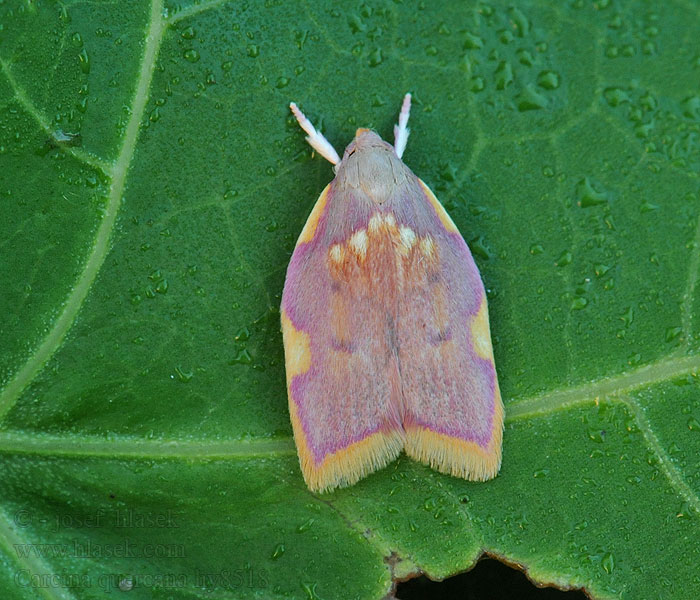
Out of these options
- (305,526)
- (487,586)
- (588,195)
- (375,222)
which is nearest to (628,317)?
(588,195)

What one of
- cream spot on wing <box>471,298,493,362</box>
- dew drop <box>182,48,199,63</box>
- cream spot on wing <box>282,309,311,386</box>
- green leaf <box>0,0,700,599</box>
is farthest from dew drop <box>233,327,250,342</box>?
dew drop <box>182,48,199,63</box>

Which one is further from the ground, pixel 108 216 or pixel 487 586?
pixel 108 216

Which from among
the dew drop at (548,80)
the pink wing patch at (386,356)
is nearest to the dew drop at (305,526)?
the pink wing patch at (386,356)

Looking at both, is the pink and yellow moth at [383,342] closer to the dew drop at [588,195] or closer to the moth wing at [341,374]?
the moth wing at [341,374]

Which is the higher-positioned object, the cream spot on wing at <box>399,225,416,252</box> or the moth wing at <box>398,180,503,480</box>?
the cream spot on wing at <box>399,225,416,252</box>

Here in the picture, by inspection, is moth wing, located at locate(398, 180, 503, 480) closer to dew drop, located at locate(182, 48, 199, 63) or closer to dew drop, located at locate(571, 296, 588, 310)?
dew drop, located at locate(571, 296, 588, 310)

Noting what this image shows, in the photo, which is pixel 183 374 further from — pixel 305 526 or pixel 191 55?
pixel 191 55
